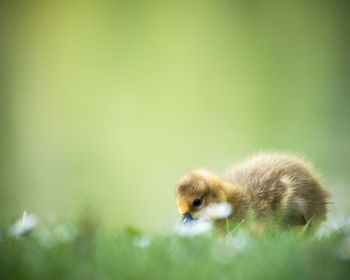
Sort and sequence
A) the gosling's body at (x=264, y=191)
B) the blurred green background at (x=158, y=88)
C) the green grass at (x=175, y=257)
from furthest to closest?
1. the blurred green background at (x=158, y=88)
2. the gosling's body at (x=264, y=191)
3. the green grass at (x=175, y=257)

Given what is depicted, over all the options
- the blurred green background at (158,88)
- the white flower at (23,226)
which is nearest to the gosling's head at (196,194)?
the white flower at (23,226)

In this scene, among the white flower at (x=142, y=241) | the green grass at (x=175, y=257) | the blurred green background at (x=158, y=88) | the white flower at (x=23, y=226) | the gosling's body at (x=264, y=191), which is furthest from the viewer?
the blurred green background at (x=158, y=88)

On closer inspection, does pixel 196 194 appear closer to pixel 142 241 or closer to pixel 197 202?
pixel 197 202

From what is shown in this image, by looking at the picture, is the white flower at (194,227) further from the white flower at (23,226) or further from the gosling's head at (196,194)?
the white flower at (23,226)

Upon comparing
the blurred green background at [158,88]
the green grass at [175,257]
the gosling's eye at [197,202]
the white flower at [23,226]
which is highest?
the blurred green background at [158,88]

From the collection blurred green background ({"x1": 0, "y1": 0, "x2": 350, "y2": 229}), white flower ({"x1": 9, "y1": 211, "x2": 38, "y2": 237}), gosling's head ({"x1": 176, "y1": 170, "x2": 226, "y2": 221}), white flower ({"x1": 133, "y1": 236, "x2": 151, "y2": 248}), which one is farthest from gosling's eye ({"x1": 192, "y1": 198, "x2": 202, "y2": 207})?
blurred green background ({"x1": 0, "y1": 0, "x2": 350, "y2": 229})

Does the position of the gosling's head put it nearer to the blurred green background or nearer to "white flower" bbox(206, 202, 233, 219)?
"white flower" bbox(206, 202, 233, 219)

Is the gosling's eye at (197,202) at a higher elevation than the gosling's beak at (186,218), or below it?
higher

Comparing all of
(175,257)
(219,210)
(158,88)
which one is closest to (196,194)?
(219,210)
